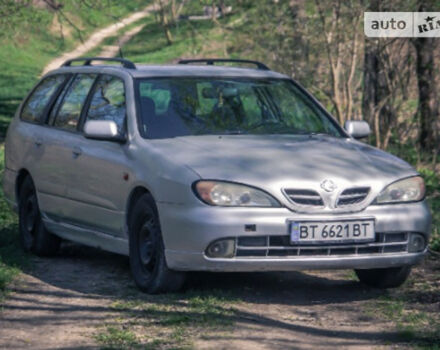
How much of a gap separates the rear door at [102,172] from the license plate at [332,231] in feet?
4.68

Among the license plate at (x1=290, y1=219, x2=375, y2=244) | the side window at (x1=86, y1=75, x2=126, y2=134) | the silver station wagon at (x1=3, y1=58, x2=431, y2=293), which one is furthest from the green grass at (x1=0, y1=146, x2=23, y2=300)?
the license plate at (x1=290, y1=219, x2=375, y2=244)

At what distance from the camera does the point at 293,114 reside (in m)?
8.85

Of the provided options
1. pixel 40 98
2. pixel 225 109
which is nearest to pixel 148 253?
pixel 225 109

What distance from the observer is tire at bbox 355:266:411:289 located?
26.2 ft

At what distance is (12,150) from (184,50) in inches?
1724

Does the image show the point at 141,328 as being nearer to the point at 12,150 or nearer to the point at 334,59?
the point at 12,150

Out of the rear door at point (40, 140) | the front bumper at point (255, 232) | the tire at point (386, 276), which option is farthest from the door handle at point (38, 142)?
the tire at point (386, 276)

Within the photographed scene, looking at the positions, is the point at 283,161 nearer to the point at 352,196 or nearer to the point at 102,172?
the point at 352,196

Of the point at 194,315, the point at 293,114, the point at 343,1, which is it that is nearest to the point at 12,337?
the point at 194,315

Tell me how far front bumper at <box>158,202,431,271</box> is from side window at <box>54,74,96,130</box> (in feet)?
7.07

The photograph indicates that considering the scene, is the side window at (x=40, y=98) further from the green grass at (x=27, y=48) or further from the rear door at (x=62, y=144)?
the green grass at (x=27, y=48)

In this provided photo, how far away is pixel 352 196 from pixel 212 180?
90 centimetres

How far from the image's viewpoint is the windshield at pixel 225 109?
27.1 ft
